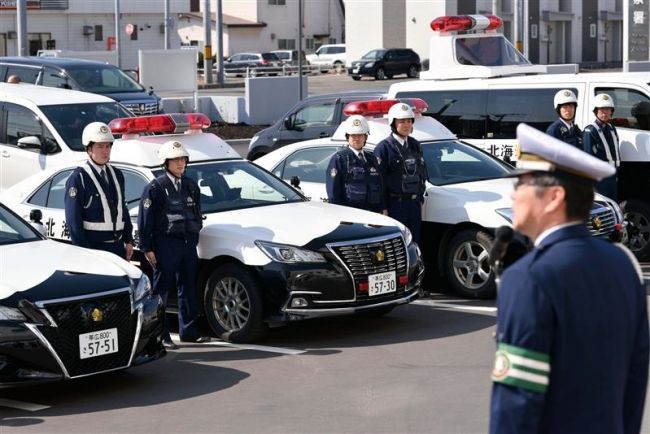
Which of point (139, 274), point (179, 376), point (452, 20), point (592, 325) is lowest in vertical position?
point (179, 376)

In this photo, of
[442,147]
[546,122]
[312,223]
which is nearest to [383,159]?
[442,147]

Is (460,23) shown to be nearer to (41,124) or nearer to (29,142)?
(41,124)

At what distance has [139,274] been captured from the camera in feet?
29.1

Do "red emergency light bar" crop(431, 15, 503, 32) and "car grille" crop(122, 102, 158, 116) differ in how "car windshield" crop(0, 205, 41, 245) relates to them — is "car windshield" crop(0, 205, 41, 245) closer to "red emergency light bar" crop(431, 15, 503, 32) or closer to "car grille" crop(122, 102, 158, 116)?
"red emergency light bar" crop(431, 15, 503, 32)

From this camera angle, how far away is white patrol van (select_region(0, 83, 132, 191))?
53.0 feet

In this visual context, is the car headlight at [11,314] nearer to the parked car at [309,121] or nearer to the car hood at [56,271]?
the car hood at [56,271]

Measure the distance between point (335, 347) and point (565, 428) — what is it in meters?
6.46

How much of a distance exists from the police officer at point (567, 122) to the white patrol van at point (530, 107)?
22.2 inches

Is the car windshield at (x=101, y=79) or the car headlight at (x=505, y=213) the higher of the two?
the car windshield at (x=101, y=79)

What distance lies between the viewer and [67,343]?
8.05 meters

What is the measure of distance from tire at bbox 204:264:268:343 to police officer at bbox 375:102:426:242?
2.45 metres

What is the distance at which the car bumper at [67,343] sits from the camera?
→ 25.8ft

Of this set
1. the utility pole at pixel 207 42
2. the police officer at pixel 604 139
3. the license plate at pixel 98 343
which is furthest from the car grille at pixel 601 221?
the utility pole at pixel 207 42

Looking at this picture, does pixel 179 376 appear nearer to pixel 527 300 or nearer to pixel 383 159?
pixel 383 159
